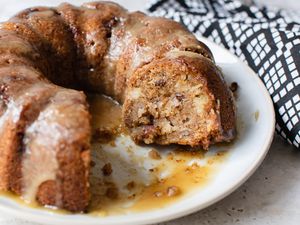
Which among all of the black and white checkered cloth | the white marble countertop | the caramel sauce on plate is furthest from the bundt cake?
the black and white checkered cloth

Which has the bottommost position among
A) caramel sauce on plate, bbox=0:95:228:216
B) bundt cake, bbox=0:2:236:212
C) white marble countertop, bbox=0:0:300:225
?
white marble countertop, bbox=0:0:300:225

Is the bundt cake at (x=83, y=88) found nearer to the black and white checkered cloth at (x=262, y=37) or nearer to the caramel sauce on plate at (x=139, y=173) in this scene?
the caramel sauce on plate at (x=139, y=173)

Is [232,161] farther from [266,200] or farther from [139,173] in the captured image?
[139,173]

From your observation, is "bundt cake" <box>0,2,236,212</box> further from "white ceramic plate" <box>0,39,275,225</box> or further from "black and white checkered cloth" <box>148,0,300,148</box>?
"black and white checkered cloth" <box>148,0,300,148</box>

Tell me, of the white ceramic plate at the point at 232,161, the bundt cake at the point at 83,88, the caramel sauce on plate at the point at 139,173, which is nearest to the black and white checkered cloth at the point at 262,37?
the white ceramic plate at the point at 232,161

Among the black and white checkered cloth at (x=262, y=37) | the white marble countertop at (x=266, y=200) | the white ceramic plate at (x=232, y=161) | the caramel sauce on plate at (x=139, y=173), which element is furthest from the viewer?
the black and white checkered cloth at (x=262, y=37)

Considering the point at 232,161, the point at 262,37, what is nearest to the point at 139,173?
the point at 232,161
